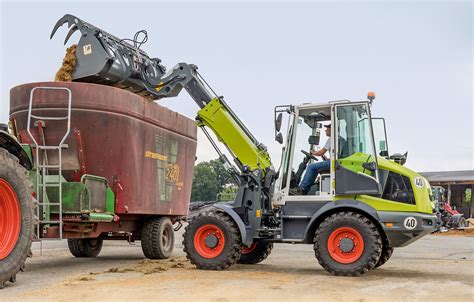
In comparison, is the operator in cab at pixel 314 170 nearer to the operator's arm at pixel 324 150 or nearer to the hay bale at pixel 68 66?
the operator's arm at pixel 324 150

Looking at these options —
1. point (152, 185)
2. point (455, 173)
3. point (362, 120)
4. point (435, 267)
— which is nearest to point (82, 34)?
point (152, 185)

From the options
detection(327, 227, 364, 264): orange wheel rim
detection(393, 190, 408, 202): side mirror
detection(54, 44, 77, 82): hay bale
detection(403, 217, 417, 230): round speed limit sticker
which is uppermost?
detection(54, 44, 77, 82): hay bale

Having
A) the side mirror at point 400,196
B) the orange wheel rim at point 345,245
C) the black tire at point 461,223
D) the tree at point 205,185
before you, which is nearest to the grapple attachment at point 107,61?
the orange wheel rim at point 345,245

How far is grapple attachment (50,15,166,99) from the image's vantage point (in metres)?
9.67

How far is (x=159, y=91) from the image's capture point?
10.9 meters

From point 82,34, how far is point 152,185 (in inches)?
112

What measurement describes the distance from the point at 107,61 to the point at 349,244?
466cm

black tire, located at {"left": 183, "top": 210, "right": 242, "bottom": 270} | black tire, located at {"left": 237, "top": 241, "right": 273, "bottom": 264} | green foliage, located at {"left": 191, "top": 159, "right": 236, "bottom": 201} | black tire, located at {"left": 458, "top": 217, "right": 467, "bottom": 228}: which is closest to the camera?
black tire, located at {"left": 183, "top": 210, "right": 242, "bottom": 270}

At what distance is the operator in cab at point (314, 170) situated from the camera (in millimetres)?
9785

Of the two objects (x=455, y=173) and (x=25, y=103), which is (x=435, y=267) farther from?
(x=455, y=173)

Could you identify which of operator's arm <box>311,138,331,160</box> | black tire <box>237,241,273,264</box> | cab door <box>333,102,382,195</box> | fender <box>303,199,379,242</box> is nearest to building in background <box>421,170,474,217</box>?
black tire <box>237,241,273,264</box>

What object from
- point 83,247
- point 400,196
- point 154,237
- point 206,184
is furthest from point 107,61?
point 206,184

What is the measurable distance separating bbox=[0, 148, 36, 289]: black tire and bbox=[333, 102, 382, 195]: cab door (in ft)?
14.8

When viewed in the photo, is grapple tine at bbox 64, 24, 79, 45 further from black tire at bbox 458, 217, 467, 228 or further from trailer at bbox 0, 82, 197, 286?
black tire at bbox 458, 217, 467, 228
